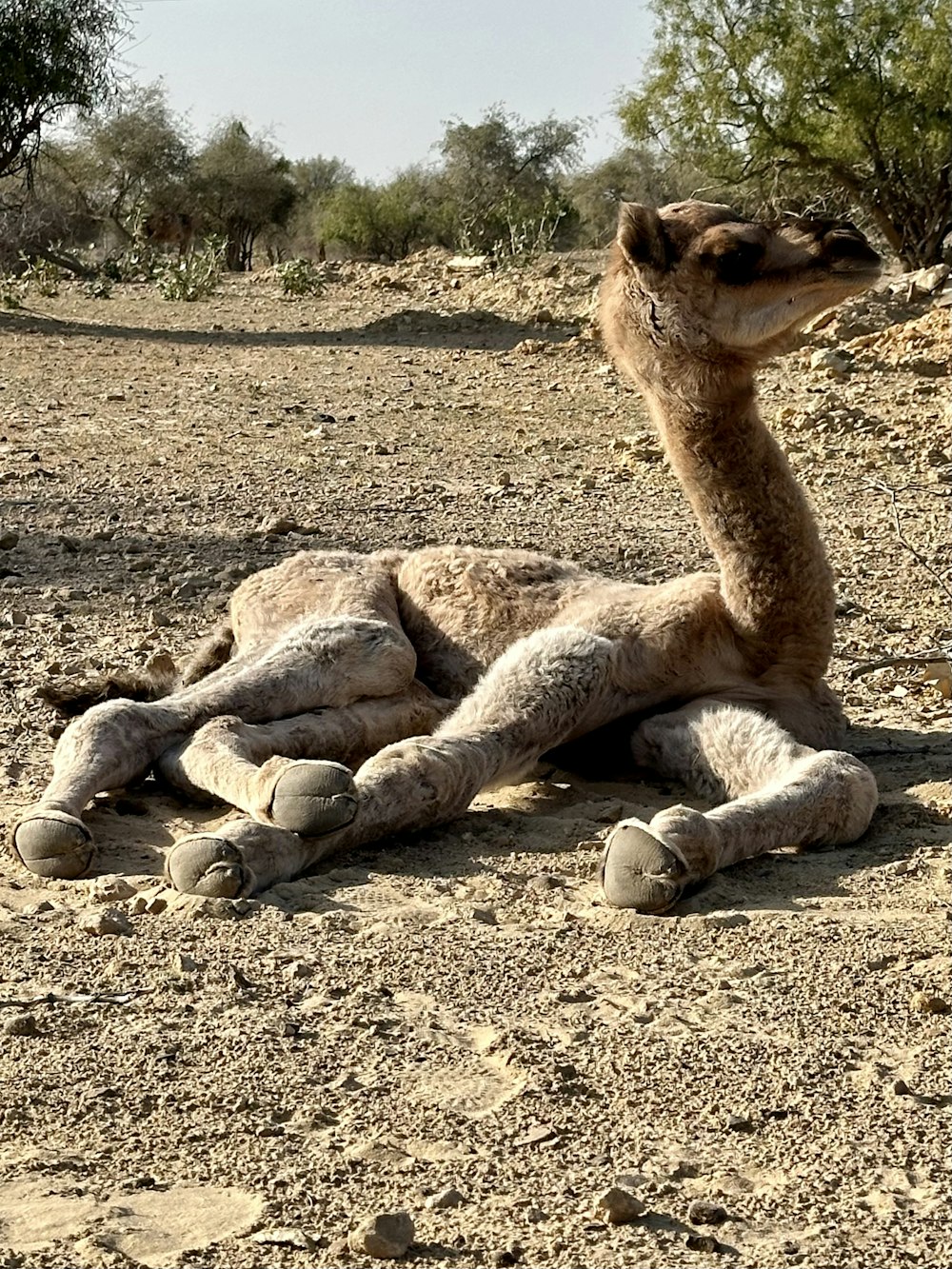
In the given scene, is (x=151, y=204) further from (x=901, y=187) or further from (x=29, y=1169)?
(x=29, y=1169)

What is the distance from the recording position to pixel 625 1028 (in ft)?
11.3

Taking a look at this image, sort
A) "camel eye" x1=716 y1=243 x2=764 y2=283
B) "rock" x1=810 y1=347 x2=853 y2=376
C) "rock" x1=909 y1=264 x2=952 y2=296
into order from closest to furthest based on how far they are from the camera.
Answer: "camel eye" x1=716 y1=243 x2=764 y2=283
"rock" x1=810 y1=347 x2=853 y2=376
"rock" x1=909 y1=264 x2=952 y2=296

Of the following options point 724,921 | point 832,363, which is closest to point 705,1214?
point 724,921

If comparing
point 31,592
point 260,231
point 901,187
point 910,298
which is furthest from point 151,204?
point 31,592

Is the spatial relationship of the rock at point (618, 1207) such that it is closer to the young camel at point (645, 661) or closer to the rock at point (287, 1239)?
the rock at point (287, 1239)

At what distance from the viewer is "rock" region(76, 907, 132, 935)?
159 inches

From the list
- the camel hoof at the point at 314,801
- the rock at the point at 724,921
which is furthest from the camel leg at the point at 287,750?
the rock at the point at 724,921

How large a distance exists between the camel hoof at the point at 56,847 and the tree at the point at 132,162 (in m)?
47.3

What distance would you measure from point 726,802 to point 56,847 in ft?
6.80

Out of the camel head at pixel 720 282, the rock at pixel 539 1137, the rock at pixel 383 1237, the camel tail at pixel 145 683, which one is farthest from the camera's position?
the camel tail at pixel 145 683

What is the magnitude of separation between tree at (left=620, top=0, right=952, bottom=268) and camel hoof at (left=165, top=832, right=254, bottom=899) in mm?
22049

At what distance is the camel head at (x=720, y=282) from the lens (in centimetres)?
521

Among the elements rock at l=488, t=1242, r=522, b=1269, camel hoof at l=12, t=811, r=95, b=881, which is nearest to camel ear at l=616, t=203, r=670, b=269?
camel hoof at l=12, t=811, r=95, b=881

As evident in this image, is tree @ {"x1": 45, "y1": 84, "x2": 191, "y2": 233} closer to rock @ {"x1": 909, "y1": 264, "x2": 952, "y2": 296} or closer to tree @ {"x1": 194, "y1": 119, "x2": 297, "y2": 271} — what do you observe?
tree @ {"x1": 194, "y1": 119, "x2": 297, "y2": 271}
